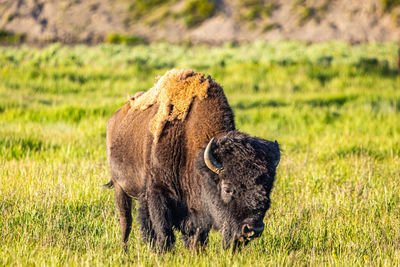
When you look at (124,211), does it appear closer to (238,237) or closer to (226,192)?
(226,192)

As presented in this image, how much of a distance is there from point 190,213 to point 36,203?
1887 millimetres

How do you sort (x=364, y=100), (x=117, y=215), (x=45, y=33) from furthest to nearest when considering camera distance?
1. (x=45, y=33)
2. (x=364, y=100)
3. (x=117, y=215)

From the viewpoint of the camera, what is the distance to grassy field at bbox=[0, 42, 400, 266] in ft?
16.7

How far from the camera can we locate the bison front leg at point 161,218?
5.08 metres

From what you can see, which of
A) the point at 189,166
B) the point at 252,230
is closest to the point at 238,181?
the point at 252,230

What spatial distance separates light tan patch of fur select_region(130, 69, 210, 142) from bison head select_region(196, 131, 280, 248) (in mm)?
675

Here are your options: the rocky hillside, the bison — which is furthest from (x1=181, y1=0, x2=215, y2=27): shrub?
the bison

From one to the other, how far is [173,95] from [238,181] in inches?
56.3

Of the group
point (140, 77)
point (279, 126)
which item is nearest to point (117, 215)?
point (279, 126)

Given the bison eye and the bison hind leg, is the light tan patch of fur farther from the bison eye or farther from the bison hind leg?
the bison eye

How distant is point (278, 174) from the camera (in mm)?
8094

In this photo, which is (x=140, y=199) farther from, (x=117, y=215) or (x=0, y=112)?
(x=0, y=112)

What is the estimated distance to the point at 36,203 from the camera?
5.92 meters

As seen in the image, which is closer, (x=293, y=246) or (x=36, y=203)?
(x=293, y=246)
